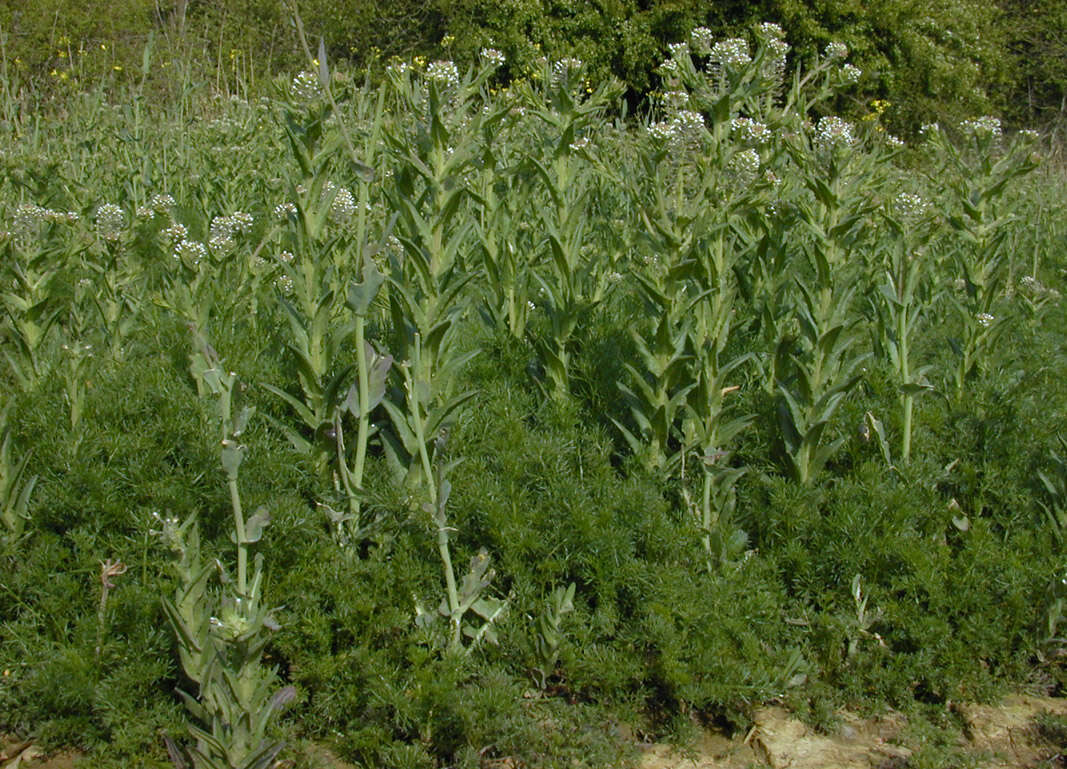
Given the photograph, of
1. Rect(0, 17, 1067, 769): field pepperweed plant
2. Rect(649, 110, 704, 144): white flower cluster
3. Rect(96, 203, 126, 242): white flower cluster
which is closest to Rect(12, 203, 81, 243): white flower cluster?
Rect(0, 17, 1067, 769): field pepperweed plant

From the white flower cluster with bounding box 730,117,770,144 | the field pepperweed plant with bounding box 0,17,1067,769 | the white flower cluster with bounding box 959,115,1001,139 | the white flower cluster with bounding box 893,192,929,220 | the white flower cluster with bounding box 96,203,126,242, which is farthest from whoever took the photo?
the white flower cluster with bounding box 959,115,1001,139

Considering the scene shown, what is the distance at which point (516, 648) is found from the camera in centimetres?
280

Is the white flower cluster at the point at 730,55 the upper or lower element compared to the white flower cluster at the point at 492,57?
upper

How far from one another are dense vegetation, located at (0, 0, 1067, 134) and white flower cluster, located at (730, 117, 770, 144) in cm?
828

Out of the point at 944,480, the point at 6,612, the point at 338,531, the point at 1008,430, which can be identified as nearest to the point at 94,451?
the point at 6,612

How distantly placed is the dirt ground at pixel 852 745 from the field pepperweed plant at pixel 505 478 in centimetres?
6

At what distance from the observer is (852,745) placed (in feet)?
9.18

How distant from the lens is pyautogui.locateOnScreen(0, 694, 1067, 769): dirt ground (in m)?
2.71

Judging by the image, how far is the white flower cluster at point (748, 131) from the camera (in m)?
3.15

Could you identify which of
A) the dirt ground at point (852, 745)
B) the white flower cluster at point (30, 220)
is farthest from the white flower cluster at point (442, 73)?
the dirt ground at point (852, 745)

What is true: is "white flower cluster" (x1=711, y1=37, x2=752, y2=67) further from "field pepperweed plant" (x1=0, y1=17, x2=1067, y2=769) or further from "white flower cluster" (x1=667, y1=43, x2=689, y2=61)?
"white flower cluster" (x1=667, y1=43, x2=689, y2=61)

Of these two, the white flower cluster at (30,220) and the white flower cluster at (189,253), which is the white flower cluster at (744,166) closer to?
the white flower cluster at (189,253)

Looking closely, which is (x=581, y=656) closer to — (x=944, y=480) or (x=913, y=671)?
(x=913, y=671)

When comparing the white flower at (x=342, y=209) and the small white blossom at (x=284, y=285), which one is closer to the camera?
the white flower at (x=342, y=209)
